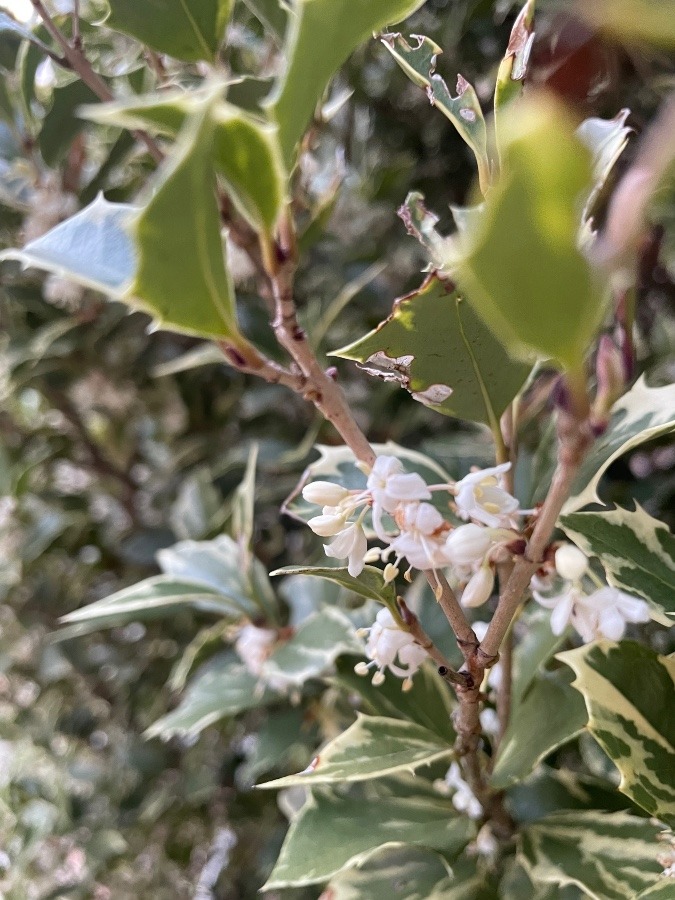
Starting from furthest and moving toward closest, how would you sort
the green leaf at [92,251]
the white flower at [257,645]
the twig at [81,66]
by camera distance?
the white flower at [257,645], the twig at [81,66], the green leaf at [92,251]

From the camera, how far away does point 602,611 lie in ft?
0.85

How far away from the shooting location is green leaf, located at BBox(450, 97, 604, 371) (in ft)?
0.39

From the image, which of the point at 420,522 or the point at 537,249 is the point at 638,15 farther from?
the point at 420,522

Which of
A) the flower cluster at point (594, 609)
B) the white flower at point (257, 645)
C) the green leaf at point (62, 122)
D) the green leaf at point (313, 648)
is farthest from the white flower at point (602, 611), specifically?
the green leaf at point (62, 122)

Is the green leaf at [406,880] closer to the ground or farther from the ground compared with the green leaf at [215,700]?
farther from the ground

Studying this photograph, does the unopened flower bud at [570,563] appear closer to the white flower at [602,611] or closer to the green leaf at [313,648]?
the white flower at [602,611]

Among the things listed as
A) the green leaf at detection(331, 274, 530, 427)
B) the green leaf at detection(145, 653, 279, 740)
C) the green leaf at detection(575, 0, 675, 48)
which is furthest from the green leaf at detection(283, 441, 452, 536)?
the green leaf at detection(575, 0, 675, 48)

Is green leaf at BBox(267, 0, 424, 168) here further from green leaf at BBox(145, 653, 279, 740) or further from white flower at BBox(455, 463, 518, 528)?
green leaf at BBox(145, 653, 279, 740)

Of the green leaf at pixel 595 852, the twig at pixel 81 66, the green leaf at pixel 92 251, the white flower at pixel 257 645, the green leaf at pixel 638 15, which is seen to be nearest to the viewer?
the green leaf at pixel 638 15

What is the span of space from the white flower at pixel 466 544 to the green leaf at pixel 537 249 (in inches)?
3.7

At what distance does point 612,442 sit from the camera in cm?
31

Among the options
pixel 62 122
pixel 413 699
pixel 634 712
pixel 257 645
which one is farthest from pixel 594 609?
pixel 62 122

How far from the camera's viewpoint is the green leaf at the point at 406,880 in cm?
39

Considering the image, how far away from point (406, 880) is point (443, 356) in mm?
320
